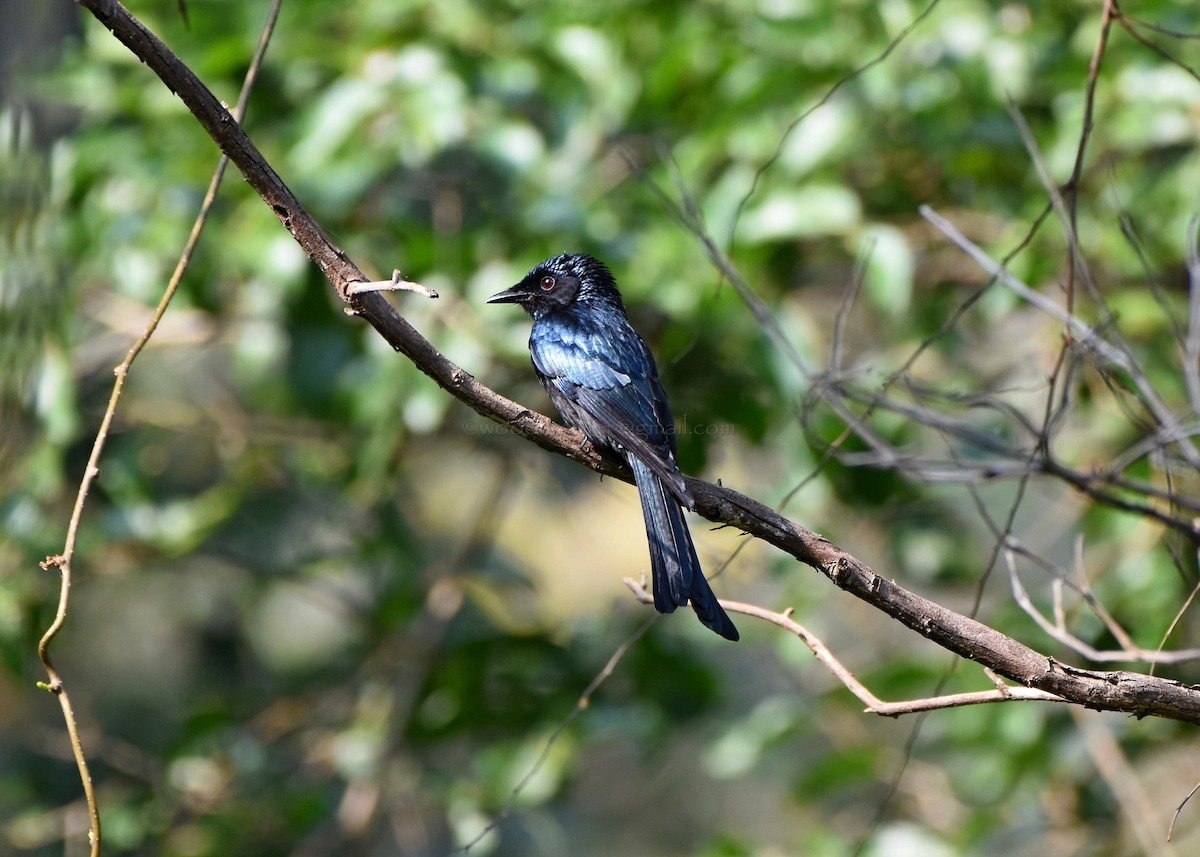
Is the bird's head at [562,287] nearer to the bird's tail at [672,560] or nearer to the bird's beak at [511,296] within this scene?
the bird's beak at [511,296]

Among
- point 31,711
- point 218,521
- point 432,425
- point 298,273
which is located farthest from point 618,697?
point 31,711

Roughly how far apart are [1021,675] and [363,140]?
288 centimetres

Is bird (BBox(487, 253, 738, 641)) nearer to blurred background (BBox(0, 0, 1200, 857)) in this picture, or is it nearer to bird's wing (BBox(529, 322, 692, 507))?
bird's wing (BBox(529, 322, 692, 507))

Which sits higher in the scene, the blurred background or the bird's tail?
the blurred background

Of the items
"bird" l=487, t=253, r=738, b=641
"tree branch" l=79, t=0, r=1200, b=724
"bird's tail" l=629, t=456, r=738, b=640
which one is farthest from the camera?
"bird" l=487, t=253, r=738, b=641

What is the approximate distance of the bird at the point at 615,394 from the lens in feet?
8.55

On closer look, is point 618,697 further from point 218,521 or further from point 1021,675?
point 1021,675

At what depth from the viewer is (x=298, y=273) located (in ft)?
12.4

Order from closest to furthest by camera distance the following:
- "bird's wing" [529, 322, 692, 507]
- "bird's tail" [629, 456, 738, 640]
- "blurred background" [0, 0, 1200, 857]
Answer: "bird's tail" [629, 456, 738, 640]
"bird's wing" [529, 322, 692, 507]
"blurred background" [0, 0, 1200, 857]

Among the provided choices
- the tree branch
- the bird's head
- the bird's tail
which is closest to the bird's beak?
the bird's head

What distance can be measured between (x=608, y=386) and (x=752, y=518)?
3.85 feet

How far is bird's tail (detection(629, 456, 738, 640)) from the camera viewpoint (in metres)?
2.49

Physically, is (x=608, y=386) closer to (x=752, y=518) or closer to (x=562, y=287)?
(x=562, y=287)

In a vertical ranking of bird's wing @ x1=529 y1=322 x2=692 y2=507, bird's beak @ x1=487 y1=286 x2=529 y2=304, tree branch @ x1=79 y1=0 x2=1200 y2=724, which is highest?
bird's beak @ x1=487 y1=286 x2=529 y2=304
